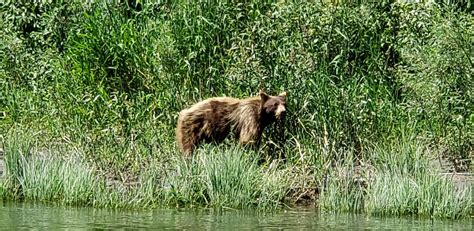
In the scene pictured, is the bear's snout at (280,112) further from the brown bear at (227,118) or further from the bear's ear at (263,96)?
the bear's ear at (263,96)

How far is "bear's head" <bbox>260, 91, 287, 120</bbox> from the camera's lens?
36.3 feet

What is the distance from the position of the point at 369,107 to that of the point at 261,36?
60.4 inches

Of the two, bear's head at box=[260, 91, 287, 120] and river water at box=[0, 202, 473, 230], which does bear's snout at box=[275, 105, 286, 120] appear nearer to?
bear's head at box=[260, 91, 287, 120]

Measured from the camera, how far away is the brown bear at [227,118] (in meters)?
11.2

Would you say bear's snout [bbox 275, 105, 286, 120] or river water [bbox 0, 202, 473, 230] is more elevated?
bear's snout [bbox 275, 105, 286, 120]

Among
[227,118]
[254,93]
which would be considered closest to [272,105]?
[227,118]

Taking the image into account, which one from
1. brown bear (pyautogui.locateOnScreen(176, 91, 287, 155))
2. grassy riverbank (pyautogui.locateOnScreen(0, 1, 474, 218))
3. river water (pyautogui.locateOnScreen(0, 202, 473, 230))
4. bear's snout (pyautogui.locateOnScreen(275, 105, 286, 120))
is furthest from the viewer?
brown bear (pyautogui.locateOnScreen(176, 91, 287, 155))

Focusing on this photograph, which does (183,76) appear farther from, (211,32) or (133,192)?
(133,192)

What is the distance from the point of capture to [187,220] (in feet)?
28.5

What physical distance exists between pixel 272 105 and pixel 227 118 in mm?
560

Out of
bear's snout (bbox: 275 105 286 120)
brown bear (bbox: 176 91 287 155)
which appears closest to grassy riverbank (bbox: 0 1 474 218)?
brown bear (bbox: 176 91 287 155)

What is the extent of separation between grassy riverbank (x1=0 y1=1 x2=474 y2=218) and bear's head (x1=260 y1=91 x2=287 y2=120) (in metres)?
0.41

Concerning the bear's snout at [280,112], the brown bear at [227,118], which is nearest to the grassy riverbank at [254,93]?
the brown bear at [227,118]

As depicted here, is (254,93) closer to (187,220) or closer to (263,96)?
(263,96)
